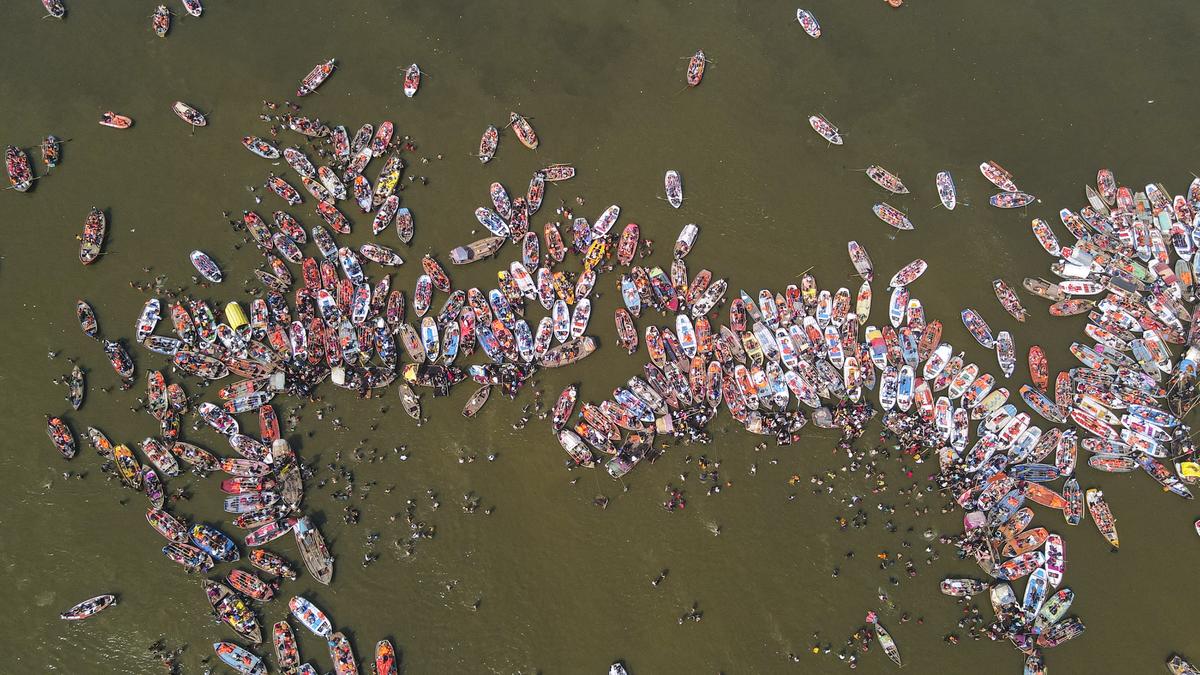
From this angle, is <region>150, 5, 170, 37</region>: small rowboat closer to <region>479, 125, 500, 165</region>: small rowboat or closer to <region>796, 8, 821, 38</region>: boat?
<region>479, 125, 500, 165</region>: small rowboat

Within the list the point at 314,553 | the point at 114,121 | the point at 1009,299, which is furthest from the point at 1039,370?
the point at 114,121

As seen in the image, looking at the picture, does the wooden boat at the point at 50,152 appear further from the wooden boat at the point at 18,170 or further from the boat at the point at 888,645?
the boat at the point at 888,645

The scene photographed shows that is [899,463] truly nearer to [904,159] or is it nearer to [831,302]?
[831,302]

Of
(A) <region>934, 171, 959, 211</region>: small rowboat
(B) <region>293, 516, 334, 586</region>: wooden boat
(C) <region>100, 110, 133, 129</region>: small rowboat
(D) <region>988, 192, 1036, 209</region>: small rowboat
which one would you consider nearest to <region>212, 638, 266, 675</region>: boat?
(B) <region>293, 516, 334, 586</region>: wooden boat

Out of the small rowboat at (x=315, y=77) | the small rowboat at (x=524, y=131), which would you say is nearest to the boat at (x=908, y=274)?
the small rowboat at (x=524, y=131)

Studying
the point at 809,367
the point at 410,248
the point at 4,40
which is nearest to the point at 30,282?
the point at 4,40

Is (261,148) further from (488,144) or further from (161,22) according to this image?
(488,144)
